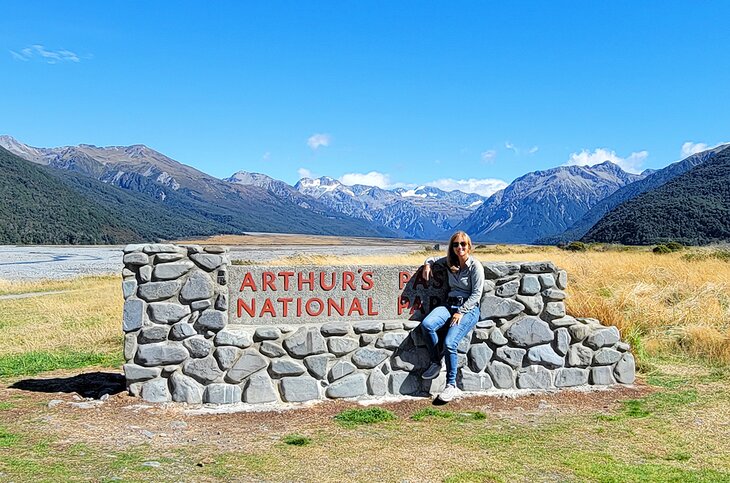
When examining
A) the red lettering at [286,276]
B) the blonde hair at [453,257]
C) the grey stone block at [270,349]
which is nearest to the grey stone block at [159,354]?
the grey stone block at [270,349]

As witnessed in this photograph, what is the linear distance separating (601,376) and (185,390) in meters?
5.07

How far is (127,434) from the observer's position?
5.79 metres

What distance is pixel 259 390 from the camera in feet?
22.7

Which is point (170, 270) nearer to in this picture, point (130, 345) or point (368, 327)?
point (130, 345)

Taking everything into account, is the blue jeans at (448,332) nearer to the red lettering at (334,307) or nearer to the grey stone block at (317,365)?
the red lettering at (334,307)

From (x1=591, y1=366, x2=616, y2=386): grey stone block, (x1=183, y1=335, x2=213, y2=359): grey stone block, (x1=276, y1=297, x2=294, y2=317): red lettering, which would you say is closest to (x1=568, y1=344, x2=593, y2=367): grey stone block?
(x1=591, y1=366, x2=616, y2=386): grey stone block

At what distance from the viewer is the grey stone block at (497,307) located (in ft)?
24.5

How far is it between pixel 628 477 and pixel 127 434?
4.41 meters

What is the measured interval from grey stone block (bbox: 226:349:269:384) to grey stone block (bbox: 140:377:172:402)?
72 cm

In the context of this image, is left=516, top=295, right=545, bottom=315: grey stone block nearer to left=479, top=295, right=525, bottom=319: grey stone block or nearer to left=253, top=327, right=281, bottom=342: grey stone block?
left=479, top=295, right=525, bottom=319: grey stone block

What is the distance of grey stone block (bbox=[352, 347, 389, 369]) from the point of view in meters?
7.18

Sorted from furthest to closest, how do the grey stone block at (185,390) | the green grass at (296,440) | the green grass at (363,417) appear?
1. the grey stone block at (185,390)
2. the green grass at (363,417)
3. the green grass at (296,440)

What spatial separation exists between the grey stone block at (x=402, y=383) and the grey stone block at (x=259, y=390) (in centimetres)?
135

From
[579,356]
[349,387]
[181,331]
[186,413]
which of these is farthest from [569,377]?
[181,331]
